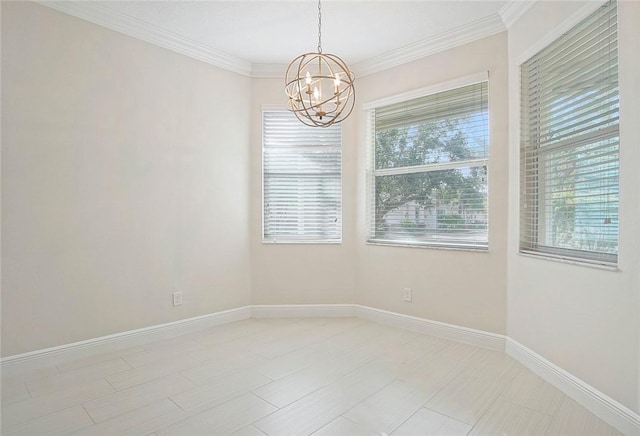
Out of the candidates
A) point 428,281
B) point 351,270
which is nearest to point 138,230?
point 351,270

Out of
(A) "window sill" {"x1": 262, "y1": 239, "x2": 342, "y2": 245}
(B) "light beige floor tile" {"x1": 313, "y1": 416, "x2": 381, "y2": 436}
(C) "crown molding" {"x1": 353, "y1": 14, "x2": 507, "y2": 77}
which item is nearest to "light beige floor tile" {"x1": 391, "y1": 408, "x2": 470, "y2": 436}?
(B) "light beige floor tile" {"x1": 313, "y1": 416, "x2": 381, "y2": 436}

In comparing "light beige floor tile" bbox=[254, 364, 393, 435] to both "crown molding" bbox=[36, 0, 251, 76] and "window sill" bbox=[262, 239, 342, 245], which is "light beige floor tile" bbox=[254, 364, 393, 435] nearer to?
"window sill" bbox=[262, 239, 342, 245]

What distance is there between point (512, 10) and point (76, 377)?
409 cm

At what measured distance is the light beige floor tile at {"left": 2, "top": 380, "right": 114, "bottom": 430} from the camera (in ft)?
6.97

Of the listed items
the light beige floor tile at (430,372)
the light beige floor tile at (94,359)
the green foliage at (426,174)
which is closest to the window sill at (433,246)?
the green foliage at (426,174)

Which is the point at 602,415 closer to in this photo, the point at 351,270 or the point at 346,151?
the point at 351,270

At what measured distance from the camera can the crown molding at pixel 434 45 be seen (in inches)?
124

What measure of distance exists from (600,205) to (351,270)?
237cm

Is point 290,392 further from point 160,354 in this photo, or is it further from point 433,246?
point 433,246

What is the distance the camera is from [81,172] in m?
2.96

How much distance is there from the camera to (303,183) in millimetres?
4160

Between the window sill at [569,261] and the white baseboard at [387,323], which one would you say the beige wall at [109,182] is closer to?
the white baseboard at [387,323]

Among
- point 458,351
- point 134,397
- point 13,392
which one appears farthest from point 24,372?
point 458,351

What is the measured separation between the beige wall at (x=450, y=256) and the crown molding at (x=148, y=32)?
1.39 metres
